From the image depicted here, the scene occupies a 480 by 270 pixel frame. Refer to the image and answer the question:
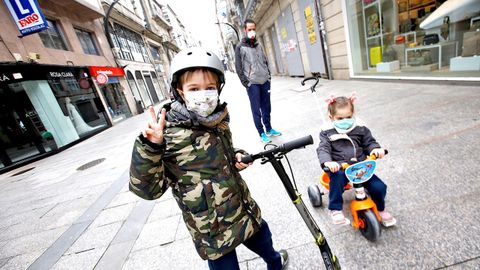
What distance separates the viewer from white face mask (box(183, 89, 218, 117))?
1.23m

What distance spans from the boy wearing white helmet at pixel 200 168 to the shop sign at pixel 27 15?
9.91 metres

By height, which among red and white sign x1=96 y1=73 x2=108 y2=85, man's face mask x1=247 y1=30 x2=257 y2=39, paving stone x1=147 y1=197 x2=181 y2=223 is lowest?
paving stone x1=147 y1=197 x2=181 y2=223

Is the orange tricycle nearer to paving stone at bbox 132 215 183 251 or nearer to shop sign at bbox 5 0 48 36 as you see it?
paving stone at bbox 132 215 183 251

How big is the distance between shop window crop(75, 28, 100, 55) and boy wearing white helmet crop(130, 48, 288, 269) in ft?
50.3

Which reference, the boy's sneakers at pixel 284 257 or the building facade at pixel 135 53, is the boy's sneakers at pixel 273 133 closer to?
the boy's sneakers at pixel 284 257

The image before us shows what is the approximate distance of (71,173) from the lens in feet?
19.0

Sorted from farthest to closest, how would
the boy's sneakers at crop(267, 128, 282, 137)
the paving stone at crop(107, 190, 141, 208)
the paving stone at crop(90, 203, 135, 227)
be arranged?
the boy's sneakers at crop(267, 128, 282, 137) → the paving stone at crop(107, 190, 141, 208) → the paving stone at crop(90, 203, 135, 227)

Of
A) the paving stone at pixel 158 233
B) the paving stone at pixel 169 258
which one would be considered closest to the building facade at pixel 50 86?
the paving stone at pixel 158 233

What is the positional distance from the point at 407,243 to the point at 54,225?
415cm

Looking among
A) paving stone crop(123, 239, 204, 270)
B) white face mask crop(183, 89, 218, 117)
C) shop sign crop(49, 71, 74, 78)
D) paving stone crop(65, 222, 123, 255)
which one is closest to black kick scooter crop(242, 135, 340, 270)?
white face mask crop(183, 89, 218, 117)

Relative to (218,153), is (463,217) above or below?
below

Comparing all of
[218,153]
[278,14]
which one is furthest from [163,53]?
[218,153]

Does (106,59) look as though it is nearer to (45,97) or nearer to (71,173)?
(45,97)

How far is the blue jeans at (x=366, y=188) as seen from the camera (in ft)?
5.76
